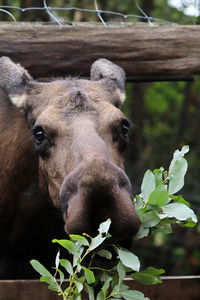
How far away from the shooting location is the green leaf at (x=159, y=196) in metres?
3.79

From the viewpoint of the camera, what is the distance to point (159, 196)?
12.5 ft

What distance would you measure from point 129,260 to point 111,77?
2.10 meters

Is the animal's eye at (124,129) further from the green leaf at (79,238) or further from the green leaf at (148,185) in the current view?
the green leaf at (79,238)

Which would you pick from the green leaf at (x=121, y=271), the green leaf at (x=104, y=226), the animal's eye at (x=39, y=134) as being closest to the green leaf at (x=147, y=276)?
the green leaf at (x=121, y=271)

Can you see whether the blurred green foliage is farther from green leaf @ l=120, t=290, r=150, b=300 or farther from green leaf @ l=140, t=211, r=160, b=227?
green leaf @ l=120, t=290, r=150, b=300

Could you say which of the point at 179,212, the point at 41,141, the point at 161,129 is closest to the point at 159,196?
the point at 179,212

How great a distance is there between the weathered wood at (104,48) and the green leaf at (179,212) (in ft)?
7.47

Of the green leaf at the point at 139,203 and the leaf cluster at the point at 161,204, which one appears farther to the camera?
the green leaf at the point at 139,203

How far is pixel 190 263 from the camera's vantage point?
1341cm

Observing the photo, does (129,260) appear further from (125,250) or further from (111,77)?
(111,77)

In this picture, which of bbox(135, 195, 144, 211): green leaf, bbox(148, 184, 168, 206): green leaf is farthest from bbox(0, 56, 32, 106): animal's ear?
bbox(148, 184, 168, 206): green leaf

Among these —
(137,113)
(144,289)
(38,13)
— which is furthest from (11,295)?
(137,113)

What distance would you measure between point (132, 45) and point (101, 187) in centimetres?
250

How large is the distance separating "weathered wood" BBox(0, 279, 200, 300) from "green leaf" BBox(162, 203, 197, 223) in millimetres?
784
